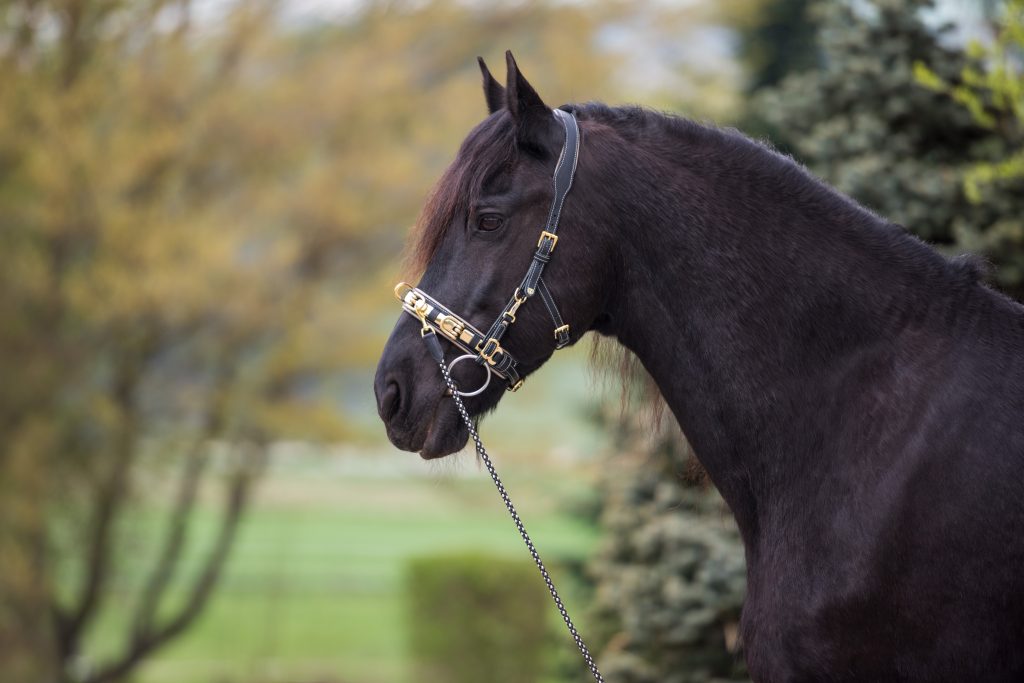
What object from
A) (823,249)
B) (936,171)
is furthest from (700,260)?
(936,171)

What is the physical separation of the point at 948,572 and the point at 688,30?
8.72 meters

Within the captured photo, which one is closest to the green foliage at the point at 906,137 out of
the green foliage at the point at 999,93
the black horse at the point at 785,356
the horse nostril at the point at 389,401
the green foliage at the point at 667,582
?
the green foliage at the point at 999,93

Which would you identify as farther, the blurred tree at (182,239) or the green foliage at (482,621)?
the blurred tree at (182,239)

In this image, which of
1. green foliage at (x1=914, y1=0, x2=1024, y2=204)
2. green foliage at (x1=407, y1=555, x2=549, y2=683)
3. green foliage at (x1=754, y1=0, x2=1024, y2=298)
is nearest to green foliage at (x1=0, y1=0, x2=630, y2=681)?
green foliage at (x1=407, y1=555, x2=549, y2=683)

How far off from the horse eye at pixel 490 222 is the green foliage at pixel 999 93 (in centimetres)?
181

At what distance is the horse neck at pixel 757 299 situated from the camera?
7.70 ft

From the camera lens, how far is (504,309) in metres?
2.42

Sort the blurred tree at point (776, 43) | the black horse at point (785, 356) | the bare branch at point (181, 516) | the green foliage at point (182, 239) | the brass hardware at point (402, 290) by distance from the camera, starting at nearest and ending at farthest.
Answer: the black horse at point (785, 356) → the brass hardware at point (402, 290) → the blurred tree at point (776, 43) → the green foliage at point (182, 239) → the bare branch at point (181, 516)

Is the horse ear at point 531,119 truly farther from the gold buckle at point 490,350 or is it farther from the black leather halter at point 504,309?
the gold buckle at point 490,350

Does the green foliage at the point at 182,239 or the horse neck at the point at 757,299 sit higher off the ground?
the green foliage at the point at 182,239

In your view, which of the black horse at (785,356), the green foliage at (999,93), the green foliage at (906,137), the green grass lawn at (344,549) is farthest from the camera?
the green grass lawn at (344,549)

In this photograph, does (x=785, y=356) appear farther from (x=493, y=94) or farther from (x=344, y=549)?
(x=344, y=549)

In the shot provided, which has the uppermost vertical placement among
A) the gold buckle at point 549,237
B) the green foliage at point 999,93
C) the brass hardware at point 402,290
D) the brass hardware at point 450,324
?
the green foliage at point 999,93

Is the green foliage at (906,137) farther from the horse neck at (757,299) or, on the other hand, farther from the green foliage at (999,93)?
the horse neck at (757,299)
